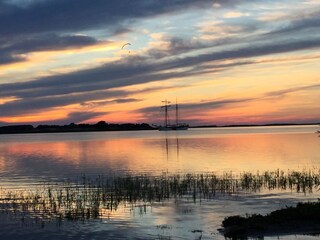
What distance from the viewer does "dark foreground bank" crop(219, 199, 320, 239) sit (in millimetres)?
23278

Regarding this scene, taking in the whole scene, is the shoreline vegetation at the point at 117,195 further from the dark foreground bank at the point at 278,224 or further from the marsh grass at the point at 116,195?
the dark foreground bank at the point at 278,224

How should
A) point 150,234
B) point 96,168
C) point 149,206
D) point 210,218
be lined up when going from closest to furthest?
1. point 150,234
2. point 210,218
3. point 149,206
4. point 96,168

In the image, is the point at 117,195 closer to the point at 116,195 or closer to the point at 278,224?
the point at 116,195

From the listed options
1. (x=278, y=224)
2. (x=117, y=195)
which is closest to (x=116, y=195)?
(x=117, y=195)

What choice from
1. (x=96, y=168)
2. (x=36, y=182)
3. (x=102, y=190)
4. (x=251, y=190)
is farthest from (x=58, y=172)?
(x=251, y=190)

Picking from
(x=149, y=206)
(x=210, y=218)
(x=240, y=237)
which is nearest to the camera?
(x=240, y=237)

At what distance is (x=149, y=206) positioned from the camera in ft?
109

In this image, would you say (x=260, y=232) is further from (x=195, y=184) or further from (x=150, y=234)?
(x=195, y=184)

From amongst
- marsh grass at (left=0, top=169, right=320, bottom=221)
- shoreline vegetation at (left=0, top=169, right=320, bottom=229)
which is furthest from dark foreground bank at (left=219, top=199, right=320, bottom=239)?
marsh grass at (left=0, top=169, right=320, bottom=221)

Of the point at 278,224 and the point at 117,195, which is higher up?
the point at 278,224

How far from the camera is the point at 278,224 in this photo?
24109 millimetres

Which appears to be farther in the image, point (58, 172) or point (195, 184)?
point (58, 172)

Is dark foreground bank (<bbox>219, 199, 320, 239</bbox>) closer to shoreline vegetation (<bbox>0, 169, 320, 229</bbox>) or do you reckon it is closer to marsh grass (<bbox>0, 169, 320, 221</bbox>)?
shoreline vegetation (<bbox>0, 169, 320, 229</bbox>)

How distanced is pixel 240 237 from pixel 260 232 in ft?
3.69
